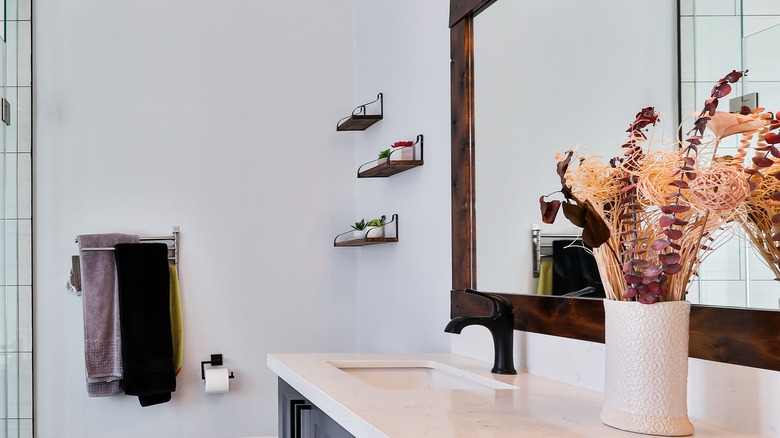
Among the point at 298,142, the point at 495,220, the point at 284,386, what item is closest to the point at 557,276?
the point at 495,220

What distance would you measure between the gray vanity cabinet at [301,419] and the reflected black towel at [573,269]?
54cm

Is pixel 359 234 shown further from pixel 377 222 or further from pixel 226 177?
pixel 226 177

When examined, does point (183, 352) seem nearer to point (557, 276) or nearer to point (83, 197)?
point (83, 197)

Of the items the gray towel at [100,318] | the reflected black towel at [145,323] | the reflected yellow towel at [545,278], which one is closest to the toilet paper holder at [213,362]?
the reflected black towel at [145,323]

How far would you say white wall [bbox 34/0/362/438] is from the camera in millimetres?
2818

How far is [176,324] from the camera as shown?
287 cm

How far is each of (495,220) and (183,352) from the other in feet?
5.21

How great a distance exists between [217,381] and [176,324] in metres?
0.27

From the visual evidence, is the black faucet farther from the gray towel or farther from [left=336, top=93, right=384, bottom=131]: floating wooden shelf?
the gray towel

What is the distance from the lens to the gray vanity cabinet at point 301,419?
1.40m

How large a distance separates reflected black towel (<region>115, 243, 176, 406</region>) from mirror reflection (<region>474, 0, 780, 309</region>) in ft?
4.63

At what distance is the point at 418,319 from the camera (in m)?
2.43

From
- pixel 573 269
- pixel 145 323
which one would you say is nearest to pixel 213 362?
pixel 145 323

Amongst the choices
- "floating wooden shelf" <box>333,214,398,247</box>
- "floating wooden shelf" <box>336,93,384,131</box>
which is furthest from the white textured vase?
"floating wooden shelf" <box>336,93,384,131</box>
